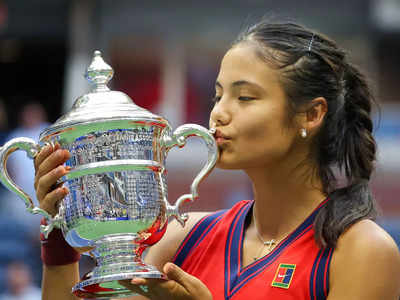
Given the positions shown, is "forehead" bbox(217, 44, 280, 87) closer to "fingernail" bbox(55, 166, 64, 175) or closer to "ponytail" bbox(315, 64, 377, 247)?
"ponytail" bbox(315, 64, 377, 247)

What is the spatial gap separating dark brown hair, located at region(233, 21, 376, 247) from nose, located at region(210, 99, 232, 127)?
15cm

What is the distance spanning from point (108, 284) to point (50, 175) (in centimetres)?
27

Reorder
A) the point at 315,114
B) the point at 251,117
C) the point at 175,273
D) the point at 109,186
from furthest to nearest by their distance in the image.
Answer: the point at 315,114
the point at 251,117
the point at 109,186
the point at 175,273

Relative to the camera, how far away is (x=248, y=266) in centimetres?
197

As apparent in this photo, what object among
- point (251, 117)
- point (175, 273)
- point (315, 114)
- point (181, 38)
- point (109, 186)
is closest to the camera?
point (175, 273)

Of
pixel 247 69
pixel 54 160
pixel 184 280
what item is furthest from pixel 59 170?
pixel 247 69

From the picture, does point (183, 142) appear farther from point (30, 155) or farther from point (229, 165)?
point (30, 155)

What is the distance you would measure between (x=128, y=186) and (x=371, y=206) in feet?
1.87

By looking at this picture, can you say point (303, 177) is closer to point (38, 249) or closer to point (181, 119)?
point (38, 249)

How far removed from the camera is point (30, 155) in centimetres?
187

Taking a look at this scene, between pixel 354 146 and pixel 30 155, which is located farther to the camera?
pixel 354 146

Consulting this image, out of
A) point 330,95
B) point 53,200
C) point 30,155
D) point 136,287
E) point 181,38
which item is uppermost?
point 181,38

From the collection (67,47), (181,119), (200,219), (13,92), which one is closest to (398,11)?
(181,119)

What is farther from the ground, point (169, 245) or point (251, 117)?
point (251, 117)
